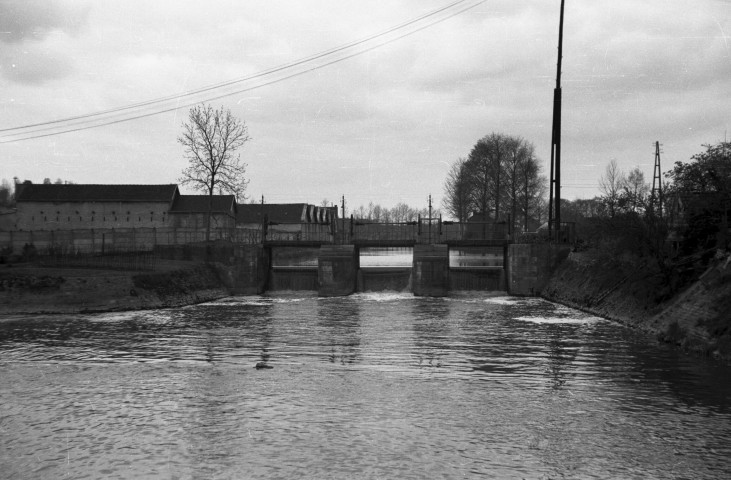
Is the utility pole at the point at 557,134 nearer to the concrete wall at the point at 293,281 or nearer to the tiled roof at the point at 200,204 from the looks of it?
the concrete wall at the point at 293,281

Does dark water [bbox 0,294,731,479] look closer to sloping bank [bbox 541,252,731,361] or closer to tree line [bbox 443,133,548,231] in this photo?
sloping bank [bbox 541,252,731,361]

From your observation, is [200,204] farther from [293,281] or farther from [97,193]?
[293,281]

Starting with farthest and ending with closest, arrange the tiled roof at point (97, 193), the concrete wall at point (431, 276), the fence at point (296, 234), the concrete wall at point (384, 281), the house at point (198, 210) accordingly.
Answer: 1. the tiled roof at point (97, 193)
2. the house at point (198, 210)
3. the fence at point (296, 234)
4. the concrete wall at point (384, 281)
5. the concrete wall at point (431, 276)

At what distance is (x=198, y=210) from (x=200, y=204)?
107 inches

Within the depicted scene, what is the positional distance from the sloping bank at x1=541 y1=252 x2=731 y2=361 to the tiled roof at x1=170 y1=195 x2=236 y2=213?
69.8m

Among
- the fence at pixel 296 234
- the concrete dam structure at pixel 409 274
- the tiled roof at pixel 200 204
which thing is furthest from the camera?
the tiled roof at pixel 200 204

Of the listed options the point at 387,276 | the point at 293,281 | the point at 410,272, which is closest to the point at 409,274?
the point at 410,272

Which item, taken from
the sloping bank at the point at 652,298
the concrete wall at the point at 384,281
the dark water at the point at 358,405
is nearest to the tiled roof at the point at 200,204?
the concrete wall at the point at 384,281

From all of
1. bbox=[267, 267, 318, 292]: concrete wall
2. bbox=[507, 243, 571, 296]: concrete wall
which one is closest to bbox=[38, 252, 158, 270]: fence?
bbox=[267, 267, 318, 292]: concrete wall

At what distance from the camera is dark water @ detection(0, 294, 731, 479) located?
36.0ft

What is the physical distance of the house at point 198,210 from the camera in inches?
4021

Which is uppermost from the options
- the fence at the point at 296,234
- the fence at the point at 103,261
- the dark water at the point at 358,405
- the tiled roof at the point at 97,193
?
the tiled roof at the point at 97,193

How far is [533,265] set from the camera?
156ft

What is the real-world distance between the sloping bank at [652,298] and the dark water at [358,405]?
3.66 ft
